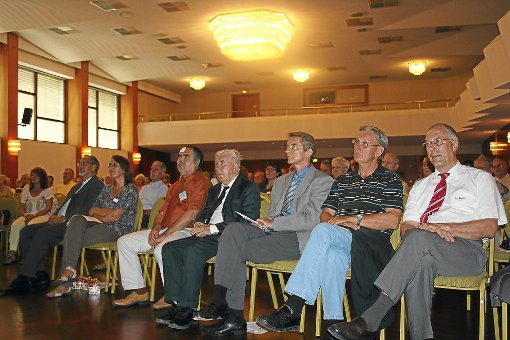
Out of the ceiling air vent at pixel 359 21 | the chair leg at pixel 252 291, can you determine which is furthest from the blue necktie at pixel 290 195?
the ceiling air vent at pixel 359 21

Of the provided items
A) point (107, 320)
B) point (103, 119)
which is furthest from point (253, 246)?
point (103, 119)

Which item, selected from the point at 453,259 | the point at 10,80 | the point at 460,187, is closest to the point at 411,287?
the point at 453,259

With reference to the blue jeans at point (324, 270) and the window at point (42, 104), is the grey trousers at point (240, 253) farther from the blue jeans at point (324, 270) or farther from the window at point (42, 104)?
the window at point (42, 104)

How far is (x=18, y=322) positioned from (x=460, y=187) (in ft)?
9.35

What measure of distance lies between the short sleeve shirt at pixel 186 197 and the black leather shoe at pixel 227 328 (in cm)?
102

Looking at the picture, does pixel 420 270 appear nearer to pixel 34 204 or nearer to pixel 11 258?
pixel 34 204

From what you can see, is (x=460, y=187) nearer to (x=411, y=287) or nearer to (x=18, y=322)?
(x=411, y=287)

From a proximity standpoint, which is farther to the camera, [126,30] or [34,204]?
[126,30]

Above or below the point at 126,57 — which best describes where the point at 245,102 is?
below

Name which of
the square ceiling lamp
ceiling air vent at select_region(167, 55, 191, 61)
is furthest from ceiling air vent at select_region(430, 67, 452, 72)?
ceiling air vent at select_region(167, 55, 191, 61)

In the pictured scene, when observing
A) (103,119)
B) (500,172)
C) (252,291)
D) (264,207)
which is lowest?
(252,291)

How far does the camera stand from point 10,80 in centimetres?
1298

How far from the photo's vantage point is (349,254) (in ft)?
9.46

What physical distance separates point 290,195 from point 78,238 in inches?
75.7
